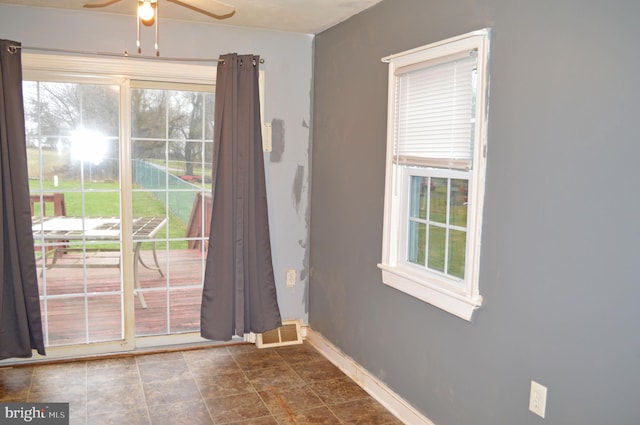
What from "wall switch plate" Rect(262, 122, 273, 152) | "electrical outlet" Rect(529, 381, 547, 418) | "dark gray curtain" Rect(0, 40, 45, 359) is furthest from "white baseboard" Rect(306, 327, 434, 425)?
"dark gray curtain" Rect(0, 40, 45, 359)

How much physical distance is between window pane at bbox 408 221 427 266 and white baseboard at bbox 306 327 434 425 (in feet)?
2.67

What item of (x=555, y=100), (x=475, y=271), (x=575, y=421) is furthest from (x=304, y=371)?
(x=555, y=100)

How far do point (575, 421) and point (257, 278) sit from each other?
7.91 feet

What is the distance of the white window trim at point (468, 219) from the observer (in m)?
2.31

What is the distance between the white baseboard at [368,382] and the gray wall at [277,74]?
0.40 metres

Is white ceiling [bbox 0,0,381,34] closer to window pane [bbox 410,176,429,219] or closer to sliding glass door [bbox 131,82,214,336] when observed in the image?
sliding glass door [bbox 131,82,214,336]

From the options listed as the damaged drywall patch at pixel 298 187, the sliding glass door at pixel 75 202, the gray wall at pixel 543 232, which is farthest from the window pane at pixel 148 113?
the gray wall at pixel 543 232

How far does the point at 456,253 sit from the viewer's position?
2617 millimetres

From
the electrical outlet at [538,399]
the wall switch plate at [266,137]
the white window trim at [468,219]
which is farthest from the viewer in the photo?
the wall switch plate at [266,137]

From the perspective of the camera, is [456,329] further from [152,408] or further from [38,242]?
[38,242]

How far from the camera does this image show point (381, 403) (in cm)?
316

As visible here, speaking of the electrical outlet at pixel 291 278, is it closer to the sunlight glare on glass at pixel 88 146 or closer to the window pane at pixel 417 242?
the window pane at pixel 417 242

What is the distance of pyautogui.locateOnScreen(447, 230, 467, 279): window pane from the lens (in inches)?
101

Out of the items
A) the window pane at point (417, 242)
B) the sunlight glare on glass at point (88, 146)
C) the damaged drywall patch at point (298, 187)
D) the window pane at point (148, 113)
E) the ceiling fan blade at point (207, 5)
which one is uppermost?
the ceiling fan blade at point (207, 5)
